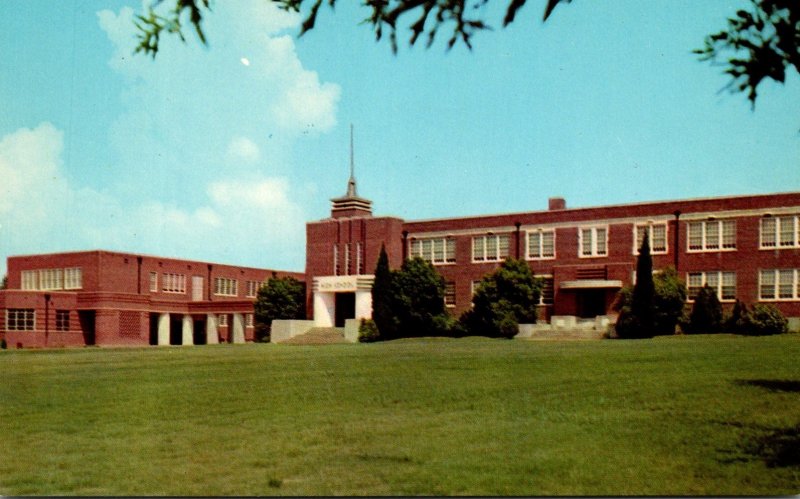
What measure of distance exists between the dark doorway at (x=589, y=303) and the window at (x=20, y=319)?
3363cm

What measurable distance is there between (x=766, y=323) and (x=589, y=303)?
1081 centimetres

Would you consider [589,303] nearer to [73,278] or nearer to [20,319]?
[20,319]

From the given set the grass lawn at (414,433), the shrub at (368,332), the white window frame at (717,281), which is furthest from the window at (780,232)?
the grass lawn at (414,433)

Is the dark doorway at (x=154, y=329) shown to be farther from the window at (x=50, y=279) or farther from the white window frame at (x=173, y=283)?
the window at (x=50, y=279)

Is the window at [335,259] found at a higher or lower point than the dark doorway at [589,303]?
higher

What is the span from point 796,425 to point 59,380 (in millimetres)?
14207

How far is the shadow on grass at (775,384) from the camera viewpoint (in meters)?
15.5

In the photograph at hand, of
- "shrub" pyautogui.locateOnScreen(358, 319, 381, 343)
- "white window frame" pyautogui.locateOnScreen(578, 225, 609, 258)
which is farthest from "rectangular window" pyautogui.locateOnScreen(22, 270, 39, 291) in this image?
"white window frame" pyautogui.locateOnScreen(578, 225, 609, 258)

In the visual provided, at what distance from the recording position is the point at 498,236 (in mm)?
53562

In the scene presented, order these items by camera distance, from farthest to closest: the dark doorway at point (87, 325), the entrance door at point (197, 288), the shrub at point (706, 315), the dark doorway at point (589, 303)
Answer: the entrance door at point (197, 288) < the dark doorway at point (87, 325) < the dark doorway at point (589, 303) < the shrub at point (706, 315)

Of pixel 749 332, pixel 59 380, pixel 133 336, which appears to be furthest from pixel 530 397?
pixel 133 336

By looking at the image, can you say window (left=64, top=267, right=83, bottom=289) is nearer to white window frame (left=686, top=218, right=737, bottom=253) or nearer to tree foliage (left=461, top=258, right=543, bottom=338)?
tree foliage (left=461, top=258, right=543, bottom=338)

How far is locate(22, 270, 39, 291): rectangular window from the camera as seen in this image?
6600cm

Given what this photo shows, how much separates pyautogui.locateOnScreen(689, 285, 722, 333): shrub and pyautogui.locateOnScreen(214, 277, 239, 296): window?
41.1 meters
